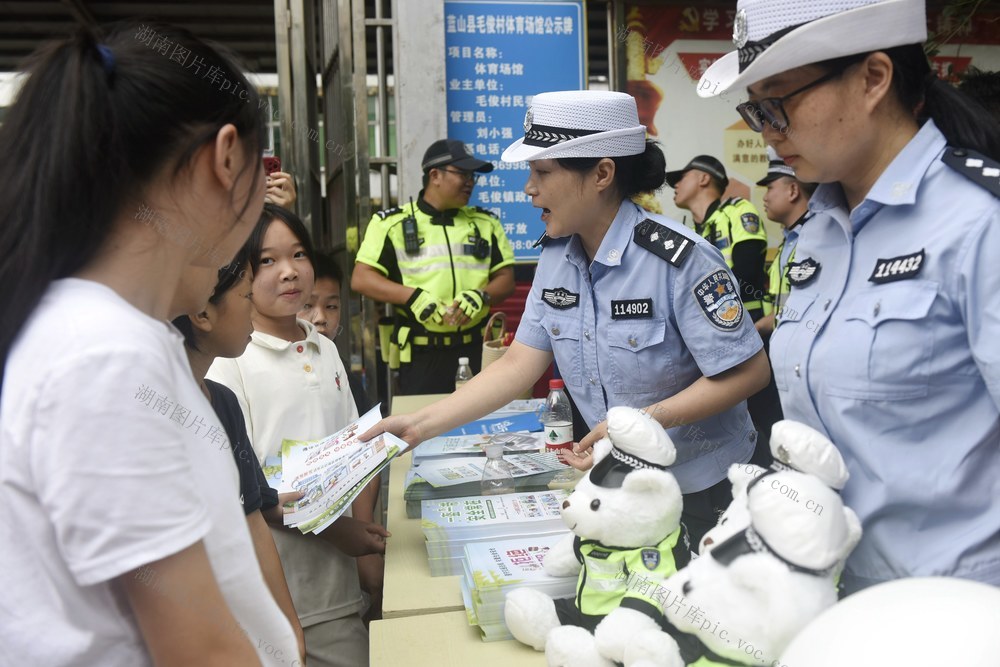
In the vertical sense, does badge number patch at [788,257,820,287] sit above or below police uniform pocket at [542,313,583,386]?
above

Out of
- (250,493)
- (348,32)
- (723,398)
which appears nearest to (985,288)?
(723,398)

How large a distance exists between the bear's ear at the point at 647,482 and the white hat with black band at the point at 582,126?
0.92m

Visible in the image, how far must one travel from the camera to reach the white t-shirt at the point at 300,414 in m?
1.93

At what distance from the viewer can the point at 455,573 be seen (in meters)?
1.63

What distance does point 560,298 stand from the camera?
2014mm

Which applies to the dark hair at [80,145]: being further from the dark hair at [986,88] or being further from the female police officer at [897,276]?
the dark hair at [986,88]

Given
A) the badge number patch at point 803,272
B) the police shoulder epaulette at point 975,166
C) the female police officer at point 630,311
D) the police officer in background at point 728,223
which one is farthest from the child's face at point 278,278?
the police officer in background at point 728,223

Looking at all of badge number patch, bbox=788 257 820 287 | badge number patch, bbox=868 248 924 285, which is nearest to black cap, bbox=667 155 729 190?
badge number patch, bbox=788 257 820 287

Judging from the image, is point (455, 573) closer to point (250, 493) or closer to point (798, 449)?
point (250, 493)

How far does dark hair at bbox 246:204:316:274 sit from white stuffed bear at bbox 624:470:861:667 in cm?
157

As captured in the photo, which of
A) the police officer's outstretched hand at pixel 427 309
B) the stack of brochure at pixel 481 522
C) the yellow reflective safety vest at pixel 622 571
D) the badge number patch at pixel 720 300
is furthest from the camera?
the police officer's outstretched hand at pixel 427 309

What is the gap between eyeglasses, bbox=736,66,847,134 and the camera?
1.12 meters

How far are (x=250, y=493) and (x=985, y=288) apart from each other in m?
1.31

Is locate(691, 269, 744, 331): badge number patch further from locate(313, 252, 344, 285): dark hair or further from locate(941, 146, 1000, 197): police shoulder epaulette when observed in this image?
locate(313, 252, 344, 285): dark hair
